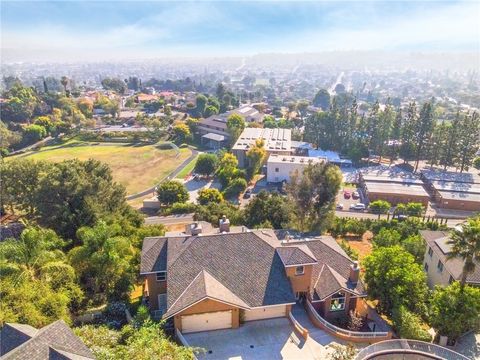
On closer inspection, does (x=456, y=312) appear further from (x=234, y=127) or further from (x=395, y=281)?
(x=234, y=127)

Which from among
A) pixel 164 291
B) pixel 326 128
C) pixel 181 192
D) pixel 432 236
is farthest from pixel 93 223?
pixel 326 128

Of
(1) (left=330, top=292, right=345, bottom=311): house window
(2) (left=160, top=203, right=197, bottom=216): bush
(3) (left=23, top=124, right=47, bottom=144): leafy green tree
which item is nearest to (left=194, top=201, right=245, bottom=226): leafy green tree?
(2) (left=160, top=203, right=197, bottom=216): bush

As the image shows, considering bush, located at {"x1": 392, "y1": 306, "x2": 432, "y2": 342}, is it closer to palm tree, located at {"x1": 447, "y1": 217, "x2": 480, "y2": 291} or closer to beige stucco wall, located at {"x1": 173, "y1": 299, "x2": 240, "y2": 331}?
palm tree, located at {"x1": 447, "y1": 217, "x2": 480, "y2": 291}

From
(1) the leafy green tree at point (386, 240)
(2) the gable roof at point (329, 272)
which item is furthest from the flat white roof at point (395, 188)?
(2) the gable roof at point (329, 272)

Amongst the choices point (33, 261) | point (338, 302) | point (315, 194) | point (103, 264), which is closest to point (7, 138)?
point (33, 261)

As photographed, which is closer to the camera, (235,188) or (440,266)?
(440,266)

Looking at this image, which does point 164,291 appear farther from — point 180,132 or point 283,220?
point 180,132
